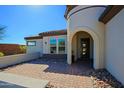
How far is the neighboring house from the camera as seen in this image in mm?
7941

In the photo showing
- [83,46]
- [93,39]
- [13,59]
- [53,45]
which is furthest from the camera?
[53,45]

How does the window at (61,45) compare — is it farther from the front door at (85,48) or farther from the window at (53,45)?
the front door at (85,48)

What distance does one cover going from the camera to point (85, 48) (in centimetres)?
1733

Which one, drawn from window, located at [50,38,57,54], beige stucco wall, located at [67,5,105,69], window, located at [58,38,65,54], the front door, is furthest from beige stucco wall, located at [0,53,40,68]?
beige stucco wall, located at [67,5,105,69]

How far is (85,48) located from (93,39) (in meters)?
5.55

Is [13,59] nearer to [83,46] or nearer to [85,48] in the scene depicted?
[83,46]

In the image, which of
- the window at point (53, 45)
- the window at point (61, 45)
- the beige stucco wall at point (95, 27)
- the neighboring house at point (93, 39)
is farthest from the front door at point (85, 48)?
the beige stucco wall at point (95, 27)

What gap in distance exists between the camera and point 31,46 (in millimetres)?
23281

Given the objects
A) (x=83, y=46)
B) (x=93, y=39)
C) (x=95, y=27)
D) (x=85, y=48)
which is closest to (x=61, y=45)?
(x=83, y=46)

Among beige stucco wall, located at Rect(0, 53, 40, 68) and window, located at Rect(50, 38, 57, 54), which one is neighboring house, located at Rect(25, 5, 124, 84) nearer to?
window, located at Rect(50, 38, 57, 54)

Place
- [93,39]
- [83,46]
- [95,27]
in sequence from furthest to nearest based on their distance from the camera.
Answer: [83,46], [93,39], [95,27]

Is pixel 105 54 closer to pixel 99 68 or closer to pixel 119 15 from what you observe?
pixel 99 68

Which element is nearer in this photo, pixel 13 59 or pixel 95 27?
pixel 95 27
